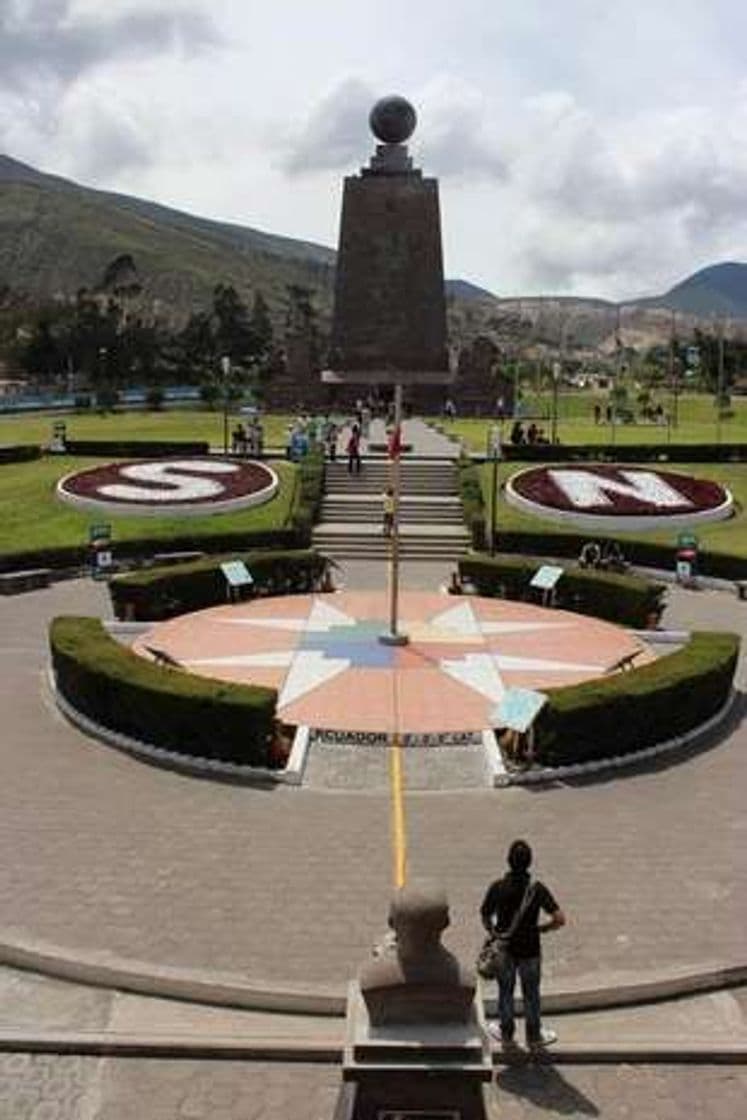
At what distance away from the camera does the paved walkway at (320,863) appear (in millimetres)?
12883

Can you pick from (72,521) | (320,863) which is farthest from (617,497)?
(320,863)

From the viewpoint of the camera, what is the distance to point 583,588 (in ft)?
96.1

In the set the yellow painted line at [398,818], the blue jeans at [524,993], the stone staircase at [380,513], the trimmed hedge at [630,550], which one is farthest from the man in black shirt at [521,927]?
the stone staircase at [380,513]

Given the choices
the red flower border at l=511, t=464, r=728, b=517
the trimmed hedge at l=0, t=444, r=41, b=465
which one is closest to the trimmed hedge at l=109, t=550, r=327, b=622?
the red flower border at l=511, t=464, r=728, b=517

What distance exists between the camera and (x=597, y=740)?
742 inches

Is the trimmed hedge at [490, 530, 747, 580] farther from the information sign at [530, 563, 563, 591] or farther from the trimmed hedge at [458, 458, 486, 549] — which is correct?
the information sign at [530, 563, 563, 591]

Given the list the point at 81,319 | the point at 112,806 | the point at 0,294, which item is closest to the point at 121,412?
the point at 81,319

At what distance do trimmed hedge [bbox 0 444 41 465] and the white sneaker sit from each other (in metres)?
40.3

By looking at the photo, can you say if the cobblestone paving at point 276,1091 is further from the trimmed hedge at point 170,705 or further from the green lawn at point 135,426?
Answer: the green lawn at point 135,426

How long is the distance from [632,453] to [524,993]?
3977 centimetres

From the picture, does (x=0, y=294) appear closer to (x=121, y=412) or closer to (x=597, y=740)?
(x=121, y=412)

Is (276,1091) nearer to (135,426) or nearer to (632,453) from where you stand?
(632,453)

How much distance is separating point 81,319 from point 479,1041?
353 ft

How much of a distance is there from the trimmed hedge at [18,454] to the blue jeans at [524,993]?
4025 cm
